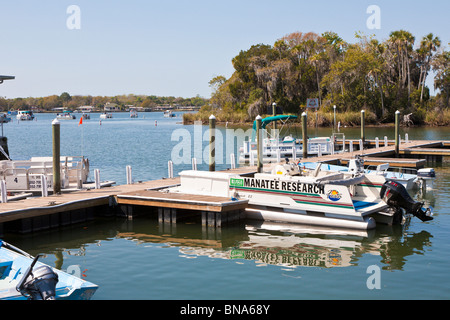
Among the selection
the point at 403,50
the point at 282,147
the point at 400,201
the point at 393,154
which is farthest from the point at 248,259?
the point at 403,50

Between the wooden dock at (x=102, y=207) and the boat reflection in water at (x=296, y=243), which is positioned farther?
the wooden dock at (x=102, y=207)

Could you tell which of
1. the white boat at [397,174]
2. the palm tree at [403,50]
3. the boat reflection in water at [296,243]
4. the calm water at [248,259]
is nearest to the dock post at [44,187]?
the calm water at [248,259]

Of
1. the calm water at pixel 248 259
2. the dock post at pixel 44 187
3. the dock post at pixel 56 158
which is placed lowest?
the calm water at pixel 248 259

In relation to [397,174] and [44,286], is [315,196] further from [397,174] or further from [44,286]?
[44,286]

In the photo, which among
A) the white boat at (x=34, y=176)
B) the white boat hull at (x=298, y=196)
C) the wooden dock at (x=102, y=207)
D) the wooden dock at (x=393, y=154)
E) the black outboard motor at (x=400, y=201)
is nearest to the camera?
the wooden dock at (x=102, y=207)

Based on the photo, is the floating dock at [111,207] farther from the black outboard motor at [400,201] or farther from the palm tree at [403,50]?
the palm tree at [403,50]

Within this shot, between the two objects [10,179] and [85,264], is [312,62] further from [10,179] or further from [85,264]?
[85,264]

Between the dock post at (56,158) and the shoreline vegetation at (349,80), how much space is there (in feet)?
192

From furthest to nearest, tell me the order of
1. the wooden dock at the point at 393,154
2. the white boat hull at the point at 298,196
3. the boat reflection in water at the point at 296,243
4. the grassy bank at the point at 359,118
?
the grassy bank at the point at 359,118, the wooden dock at the point at 393,154, the white boat hull at the point at 298,196, the boat reflection in water at the point at 296,243

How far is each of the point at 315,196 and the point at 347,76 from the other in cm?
6209

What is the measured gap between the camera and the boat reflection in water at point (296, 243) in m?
14.8

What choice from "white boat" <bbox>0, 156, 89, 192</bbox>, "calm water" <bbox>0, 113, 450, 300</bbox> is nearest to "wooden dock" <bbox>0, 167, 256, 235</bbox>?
"calm water" <bbox>0, 113, 450, 300</bbox>

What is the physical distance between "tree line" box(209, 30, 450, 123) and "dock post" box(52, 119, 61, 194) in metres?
61.5

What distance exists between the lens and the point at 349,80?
7681cm
